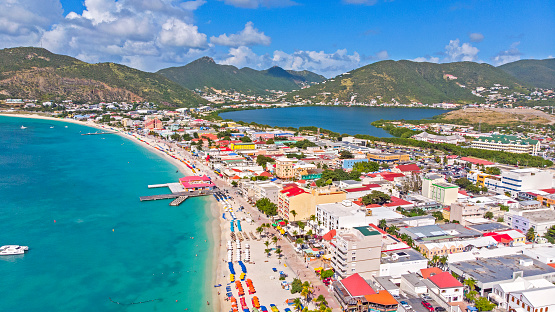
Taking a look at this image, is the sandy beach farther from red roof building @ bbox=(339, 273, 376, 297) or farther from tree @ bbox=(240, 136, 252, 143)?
tree @ bbox=(240, 136, 252, 143)

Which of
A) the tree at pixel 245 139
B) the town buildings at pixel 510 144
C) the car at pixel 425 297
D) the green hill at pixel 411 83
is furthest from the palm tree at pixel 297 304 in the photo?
the green hill at pixel 411 83

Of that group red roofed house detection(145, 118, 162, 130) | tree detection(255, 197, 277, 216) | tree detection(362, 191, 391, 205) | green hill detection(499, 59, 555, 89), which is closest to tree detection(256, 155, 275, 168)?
tree detection(255, 197, 277, 216)

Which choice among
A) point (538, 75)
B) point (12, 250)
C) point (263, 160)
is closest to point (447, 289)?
point (12, 250)

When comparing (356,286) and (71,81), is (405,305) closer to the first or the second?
(356,286)

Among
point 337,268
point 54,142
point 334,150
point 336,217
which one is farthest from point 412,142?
point 54,142

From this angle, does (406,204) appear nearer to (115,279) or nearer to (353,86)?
(115,279)

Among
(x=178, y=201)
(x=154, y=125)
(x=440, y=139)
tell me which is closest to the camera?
(x=178, y=201)
